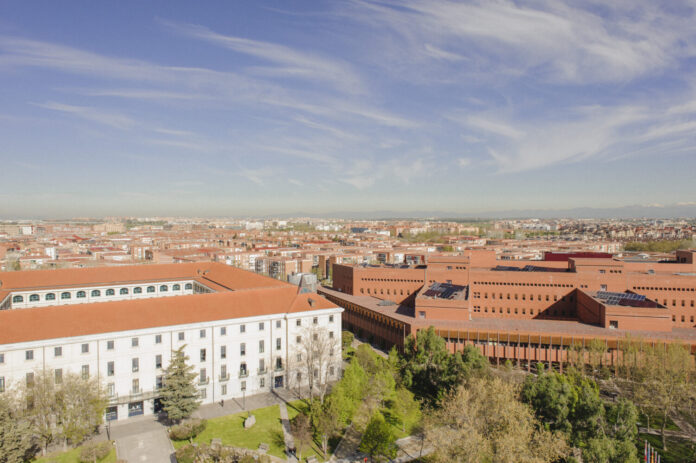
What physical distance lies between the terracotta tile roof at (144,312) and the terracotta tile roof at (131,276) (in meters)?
6.45

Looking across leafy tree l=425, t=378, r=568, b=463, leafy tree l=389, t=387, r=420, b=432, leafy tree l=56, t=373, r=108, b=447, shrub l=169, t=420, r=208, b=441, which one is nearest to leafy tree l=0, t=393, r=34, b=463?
leafy tree l=56, t=373, r=108, b=447

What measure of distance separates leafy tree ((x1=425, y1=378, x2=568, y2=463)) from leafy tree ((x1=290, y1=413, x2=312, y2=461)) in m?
9.52

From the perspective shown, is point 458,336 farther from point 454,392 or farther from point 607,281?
point 607,281

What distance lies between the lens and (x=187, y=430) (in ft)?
102

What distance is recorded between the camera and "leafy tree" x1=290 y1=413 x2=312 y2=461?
29977mm

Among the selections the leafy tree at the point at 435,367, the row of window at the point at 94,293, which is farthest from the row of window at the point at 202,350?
the row of window at the point at 94,293

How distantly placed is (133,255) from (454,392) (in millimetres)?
132191

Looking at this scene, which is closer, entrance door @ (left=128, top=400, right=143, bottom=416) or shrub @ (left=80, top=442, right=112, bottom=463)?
shrub @ (left=80, top=442, right=112, bottom=463)

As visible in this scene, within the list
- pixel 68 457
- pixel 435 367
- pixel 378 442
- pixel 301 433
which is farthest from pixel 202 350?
pixel 435 367

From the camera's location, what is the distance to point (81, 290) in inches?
2116

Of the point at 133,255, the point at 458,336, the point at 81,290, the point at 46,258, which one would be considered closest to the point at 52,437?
the point at 81,290

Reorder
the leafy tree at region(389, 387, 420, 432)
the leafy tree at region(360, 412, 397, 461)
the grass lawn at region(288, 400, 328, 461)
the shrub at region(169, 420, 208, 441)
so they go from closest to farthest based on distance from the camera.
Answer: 1. the leafy tree at region(360, 412, 397, 461)
2. the grass lawn at region(288, 400, 328, 461)
3. the shrub at region(169, 420, 208, 441)
4. the leafy tree at region(389, 387, 420, 432)

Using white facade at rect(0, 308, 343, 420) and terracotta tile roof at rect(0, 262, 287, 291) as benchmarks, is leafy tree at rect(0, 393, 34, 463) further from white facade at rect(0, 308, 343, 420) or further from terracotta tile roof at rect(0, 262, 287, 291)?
terracotta tile roof at rect(0, 262, 287, 291)

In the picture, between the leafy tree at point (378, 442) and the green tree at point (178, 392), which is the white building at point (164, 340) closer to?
the green tree at point (178, 392)
